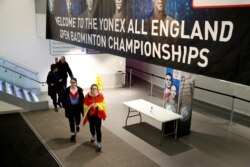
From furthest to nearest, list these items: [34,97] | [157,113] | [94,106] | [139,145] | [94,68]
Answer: [94,68] < [34,97] < [157,113] < [139,145] < [94,106]

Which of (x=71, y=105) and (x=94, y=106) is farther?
(x=71, y=105)

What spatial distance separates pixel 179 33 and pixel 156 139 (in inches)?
144

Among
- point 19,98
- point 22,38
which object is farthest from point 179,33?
point 22,38

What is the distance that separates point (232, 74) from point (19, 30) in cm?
824

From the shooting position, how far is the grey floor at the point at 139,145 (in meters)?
5.02

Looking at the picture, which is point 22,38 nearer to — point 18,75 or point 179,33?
point 18,75

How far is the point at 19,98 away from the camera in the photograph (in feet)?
25.1

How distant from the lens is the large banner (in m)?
2.34

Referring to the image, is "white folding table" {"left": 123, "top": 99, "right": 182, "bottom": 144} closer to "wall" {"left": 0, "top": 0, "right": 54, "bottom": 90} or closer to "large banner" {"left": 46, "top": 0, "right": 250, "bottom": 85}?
"large banner" {"left": 46, "top": 0, "right": 250, "bottom": 85}

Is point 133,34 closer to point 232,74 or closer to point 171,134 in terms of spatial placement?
point 232,74

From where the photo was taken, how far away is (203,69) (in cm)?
268

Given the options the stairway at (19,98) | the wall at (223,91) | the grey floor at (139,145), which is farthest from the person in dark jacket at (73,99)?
the wall at (223,91)

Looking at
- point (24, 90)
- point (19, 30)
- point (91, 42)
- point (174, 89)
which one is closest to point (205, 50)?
point (91, 42)

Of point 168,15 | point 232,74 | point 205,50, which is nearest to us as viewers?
point 232,74
